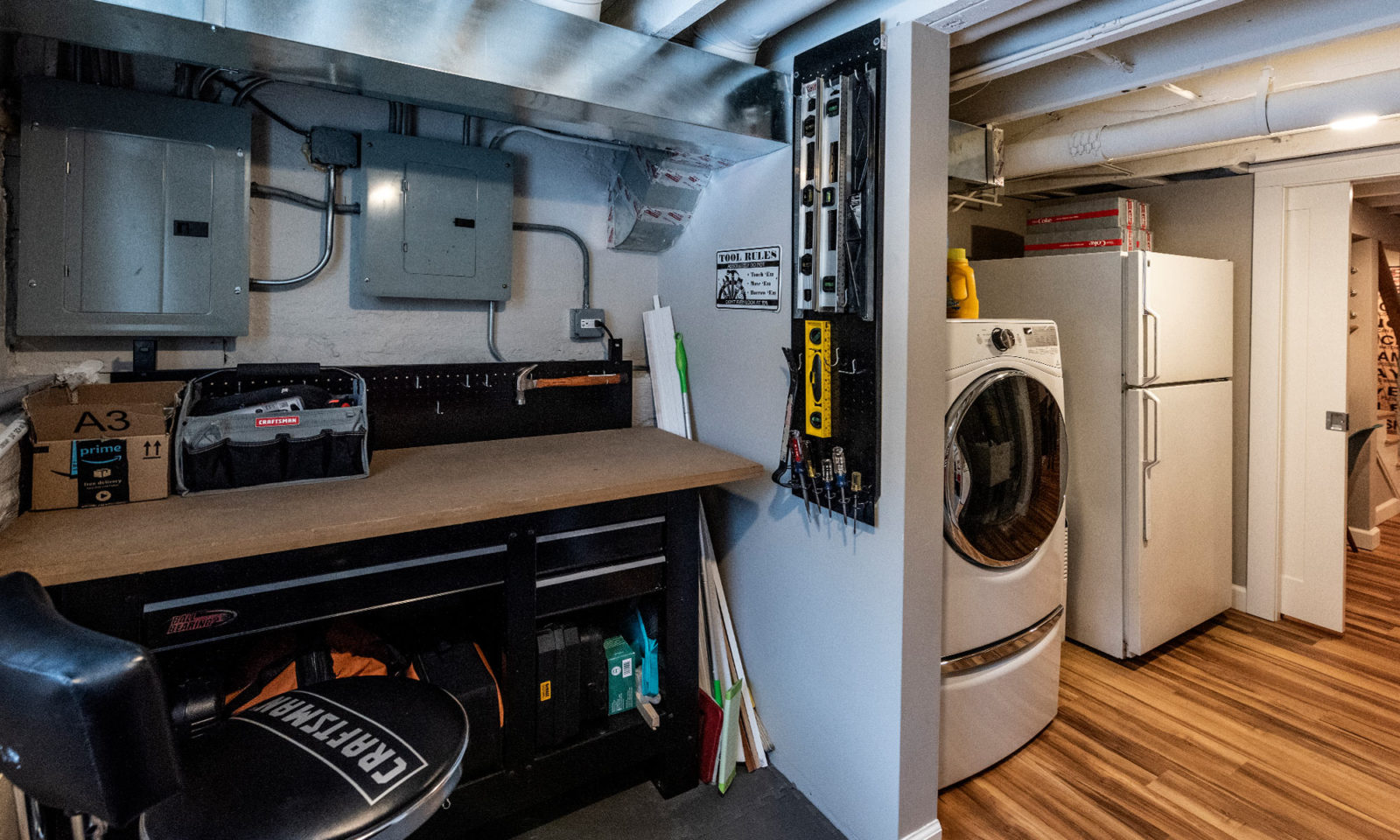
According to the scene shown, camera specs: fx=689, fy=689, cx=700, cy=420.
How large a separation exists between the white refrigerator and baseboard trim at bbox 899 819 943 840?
151cm

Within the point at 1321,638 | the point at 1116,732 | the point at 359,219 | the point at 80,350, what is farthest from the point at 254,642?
the point at 1321,638

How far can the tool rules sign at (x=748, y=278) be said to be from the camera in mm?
2029

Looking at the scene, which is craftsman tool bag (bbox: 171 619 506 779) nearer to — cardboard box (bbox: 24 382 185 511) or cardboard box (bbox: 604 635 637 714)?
cardboard box (bbox: 604 635 637 714)

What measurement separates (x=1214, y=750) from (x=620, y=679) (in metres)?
1.99

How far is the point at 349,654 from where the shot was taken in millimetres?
1679

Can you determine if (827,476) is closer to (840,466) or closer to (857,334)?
(840,466)

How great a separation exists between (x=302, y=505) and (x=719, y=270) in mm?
1391

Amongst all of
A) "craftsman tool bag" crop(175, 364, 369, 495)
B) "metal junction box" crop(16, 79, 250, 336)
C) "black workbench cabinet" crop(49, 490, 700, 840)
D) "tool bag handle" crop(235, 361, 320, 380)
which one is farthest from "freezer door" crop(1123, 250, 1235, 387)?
"metal junction box" crop(16, 79, 250, 336)

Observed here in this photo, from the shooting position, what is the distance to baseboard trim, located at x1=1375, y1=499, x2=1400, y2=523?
483 cm

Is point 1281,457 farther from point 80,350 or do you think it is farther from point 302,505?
point 80,350

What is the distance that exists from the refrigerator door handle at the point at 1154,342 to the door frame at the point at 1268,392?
891mm

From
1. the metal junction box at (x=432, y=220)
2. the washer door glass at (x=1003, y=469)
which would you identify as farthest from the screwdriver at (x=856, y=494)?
the metal junction box at (x=432, y=220)

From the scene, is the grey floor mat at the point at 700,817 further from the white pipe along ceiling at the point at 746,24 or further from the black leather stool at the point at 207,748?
the white pipe along ceiling at the point at 746,24

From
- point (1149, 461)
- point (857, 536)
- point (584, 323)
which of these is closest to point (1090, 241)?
point (1149, 461)
